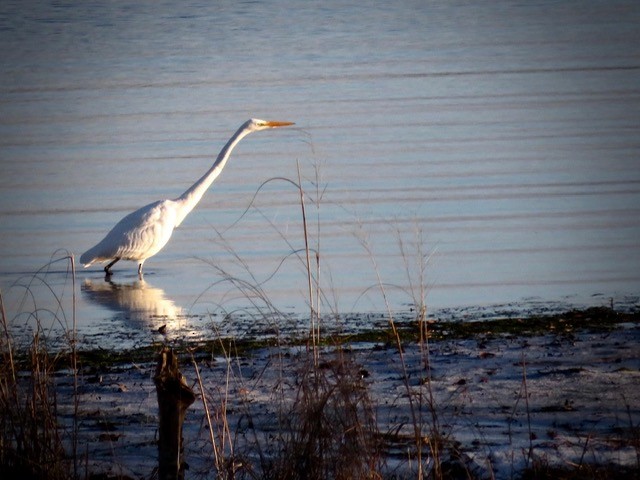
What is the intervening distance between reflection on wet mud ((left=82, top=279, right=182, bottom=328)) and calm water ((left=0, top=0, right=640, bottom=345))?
3cm

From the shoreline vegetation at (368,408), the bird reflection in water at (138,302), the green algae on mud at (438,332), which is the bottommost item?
the shoreline vegetation at (368,408)

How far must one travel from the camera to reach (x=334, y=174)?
16531mm

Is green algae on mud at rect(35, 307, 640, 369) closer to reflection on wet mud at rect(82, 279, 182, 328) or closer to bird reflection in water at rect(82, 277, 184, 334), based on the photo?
bird reflection in water at rect(82, 277, 184, 334)

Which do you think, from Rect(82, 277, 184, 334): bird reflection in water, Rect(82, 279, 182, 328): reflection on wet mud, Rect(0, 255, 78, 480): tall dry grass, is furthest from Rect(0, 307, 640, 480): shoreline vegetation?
Rect(82, 279, 182, 328): reflection on wet mud

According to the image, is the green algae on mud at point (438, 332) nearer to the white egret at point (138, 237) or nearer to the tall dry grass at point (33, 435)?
the tall dry grass at point (33, 435)

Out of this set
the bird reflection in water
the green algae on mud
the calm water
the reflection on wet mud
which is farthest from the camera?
the calm water

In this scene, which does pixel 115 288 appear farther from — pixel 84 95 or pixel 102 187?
pixel 84 95

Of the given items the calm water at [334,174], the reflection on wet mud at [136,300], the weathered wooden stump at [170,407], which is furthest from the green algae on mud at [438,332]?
the weathered wooden stump at [170,407]

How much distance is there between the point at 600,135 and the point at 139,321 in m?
11.8

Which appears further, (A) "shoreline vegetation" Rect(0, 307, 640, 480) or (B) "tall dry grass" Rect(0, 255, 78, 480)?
(B) "tall dry grass" Rect(0, 255, 78, 480)

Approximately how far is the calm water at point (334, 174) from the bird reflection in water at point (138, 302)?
3 centimetres

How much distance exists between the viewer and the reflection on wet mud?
951cm

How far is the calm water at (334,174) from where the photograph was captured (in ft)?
32.8

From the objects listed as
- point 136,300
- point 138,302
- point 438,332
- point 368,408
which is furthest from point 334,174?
point 368,408
